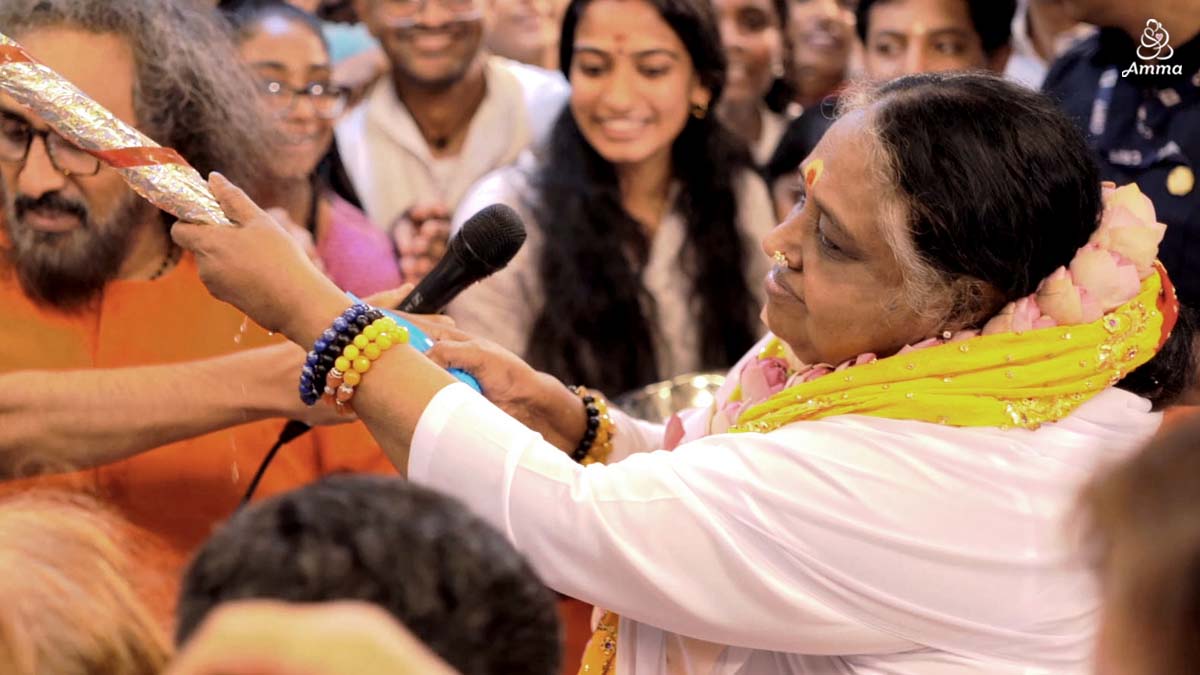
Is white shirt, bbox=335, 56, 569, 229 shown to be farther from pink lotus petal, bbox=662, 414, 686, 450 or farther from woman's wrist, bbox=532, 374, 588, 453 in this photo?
woman's wrist, bbox=532, 374, 588, 453

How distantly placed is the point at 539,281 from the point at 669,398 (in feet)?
2.66

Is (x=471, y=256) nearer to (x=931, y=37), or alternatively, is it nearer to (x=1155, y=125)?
(x=1155, y=125)

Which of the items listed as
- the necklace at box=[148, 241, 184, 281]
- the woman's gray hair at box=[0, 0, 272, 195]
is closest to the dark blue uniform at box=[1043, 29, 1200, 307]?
the woman's gray hair at box=[0, 0, 272, 195]

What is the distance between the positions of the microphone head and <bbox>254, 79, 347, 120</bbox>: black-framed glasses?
73.1 inches

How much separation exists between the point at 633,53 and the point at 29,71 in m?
2.32

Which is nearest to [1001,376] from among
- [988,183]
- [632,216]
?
[988,183]

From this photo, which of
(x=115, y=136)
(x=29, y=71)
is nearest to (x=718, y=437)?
(x=115, y=136)

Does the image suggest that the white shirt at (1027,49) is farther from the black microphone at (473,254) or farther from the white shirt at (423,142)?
the black microphone at (473,254)

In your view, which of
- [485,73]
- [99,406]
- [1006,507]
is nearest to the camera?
[1006,507]

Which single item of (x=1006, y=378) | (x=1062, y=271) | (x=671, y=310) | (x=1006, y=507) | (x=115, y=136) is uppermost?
(x=115, y=136)

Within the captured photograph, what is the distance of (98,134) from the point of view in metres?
2.04

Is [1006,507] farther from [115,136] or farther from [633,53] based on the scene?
[633,53]

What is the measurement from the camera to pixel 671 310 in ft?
13.2

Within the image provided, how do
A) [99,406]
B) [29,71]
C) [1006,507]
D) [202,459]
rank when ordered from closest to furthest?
1. [1006,507]
2. [29,71]
3. [99,406]
4. [202,459]
